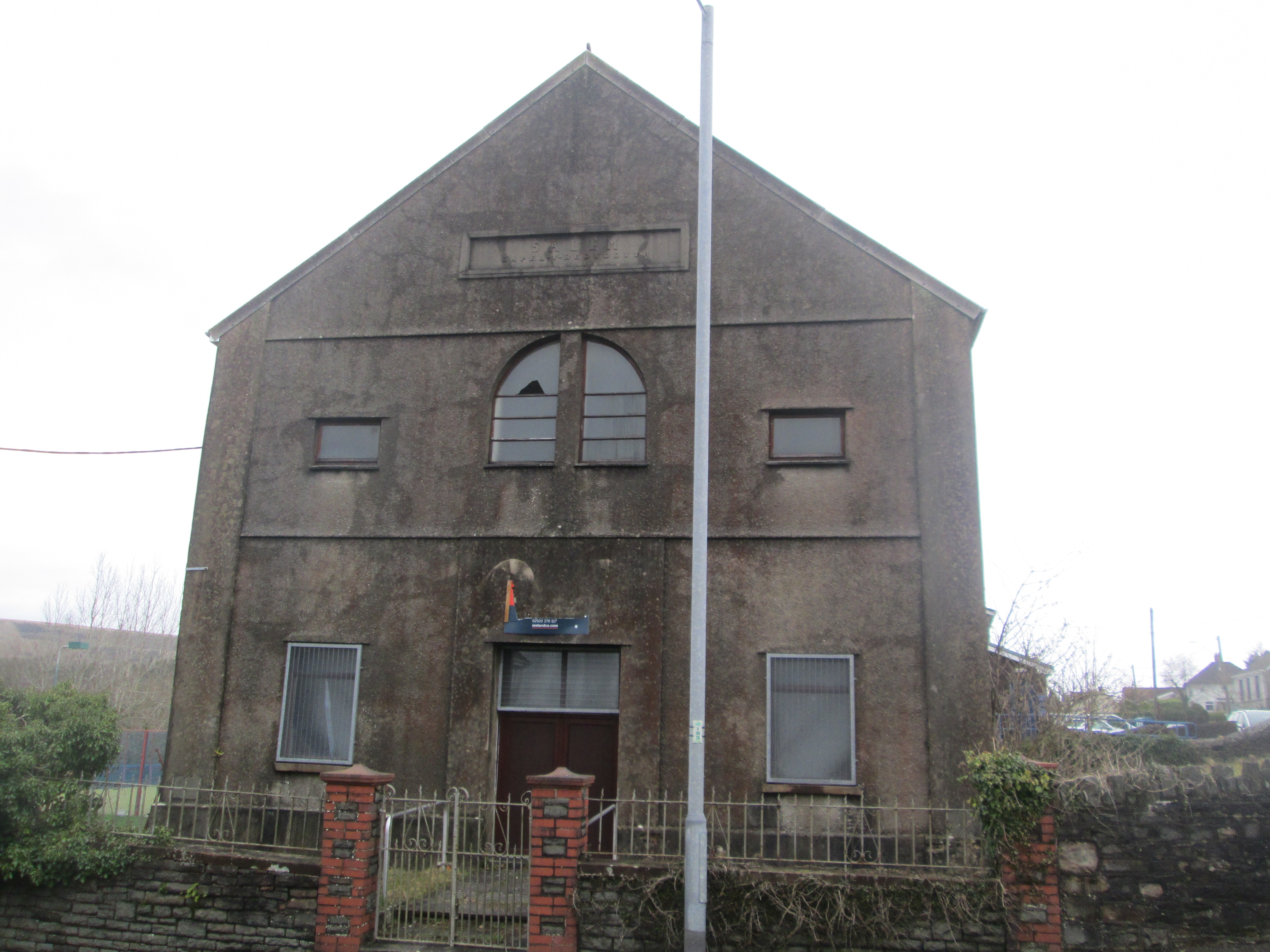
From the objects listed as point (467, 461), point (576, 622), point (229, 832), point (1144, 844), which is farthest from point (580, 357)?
point (1144, 844)

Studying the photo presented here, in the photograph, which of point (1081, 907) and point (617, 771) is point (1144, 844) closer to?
point (1081, 907)

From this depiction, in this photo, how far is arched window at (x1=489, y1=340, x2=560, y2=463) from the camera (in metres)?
12.5

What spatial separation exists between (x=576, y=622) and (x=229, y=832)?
16.5 ft

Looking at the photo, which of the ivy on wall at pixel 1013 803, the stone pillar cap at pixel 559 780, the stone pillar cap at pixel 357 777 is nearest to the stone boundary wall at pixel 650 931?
the ivy on wall at pixel 1013 803

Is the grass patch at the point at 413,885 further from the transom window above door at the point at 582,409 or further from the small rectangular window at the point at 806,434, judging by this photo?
the small rectangular window at the point at 806,434

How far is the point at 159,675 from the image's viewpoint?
48625mm

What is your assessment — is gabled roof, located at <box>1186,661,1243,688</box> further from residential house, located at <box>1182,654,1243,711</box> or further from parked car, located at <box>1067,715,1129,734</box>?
parked car, located at <box>1067,715,1129,734</box>

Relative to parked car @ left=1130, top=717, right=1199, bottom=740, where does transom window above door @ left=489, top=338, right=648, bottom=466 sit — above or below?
above

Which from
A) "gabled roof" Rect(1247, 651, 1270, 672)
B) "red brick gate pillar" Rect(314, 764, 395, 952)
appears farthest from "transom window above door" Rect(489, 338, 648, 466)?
"gabled roof" Rect(1247, 651, 1270, 672)

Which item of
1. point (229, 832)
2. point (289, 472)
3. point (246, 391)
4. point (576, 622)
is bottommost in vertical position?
point (229, 832)

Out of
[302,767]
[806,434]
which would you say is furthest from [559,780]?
[806,434]

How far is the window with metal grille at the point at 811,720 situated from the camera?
10859 mm

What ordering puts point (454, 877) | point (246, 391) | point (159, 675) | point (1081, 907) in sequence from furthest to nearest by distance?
1. point (159, 675)
2. point (246, 391)
3. point (454, 877)
4. point (1081, 907)

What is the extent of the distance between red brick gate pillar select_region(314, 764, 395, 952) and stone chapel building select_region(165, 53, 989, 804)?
9.19 ft
